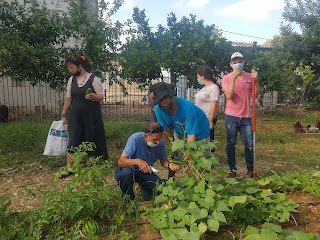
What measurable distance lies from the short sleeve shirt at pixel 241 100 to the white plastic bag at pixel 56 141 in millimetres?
2593

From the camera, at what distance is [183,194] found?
95.6 inches

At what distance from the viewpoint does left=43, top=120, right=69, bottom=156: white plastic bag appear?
14.1 feet

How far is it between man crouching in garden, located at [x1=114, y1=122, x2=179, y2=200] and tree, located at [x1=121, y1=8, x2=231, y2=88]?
20.3ft

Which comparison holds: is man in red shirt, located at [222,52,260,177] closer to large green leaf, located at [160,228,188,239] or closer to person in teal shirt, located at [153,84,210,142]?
person in teal shirt, located at [153,84,210,142]


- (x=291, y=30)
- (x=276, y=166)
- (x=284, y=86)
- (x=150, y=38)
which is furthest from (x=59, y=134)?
(x=291, y=30)

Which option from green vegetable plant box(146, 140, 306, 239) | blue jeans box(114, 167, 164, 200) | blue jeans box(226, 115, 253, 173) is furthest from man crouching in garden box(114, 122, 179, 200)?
blue jeans box(226, 115, 253, 173)

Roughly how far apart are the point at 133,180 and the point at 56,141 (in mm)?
1979

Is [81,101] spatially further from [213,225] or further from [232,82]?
[213,225]

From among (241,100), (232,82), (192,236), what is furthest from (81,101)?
(192,236)

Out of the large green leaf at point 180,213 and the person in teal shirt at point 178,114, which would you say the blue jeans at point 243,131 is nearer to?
the person in teal shirt at point 178,114

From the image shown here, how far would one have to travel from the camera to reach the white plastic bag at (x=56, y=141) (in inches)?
170

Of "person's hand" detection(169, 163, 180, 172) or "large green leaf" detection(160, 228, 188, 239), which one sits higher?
"person's hand" detection(169, 163, 180, 172)

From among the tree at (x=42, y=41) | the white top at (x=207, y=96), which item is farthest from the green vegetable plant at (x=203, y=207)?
the tree at (x=42, y=41)

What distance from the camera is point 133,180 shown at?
9.64ft
